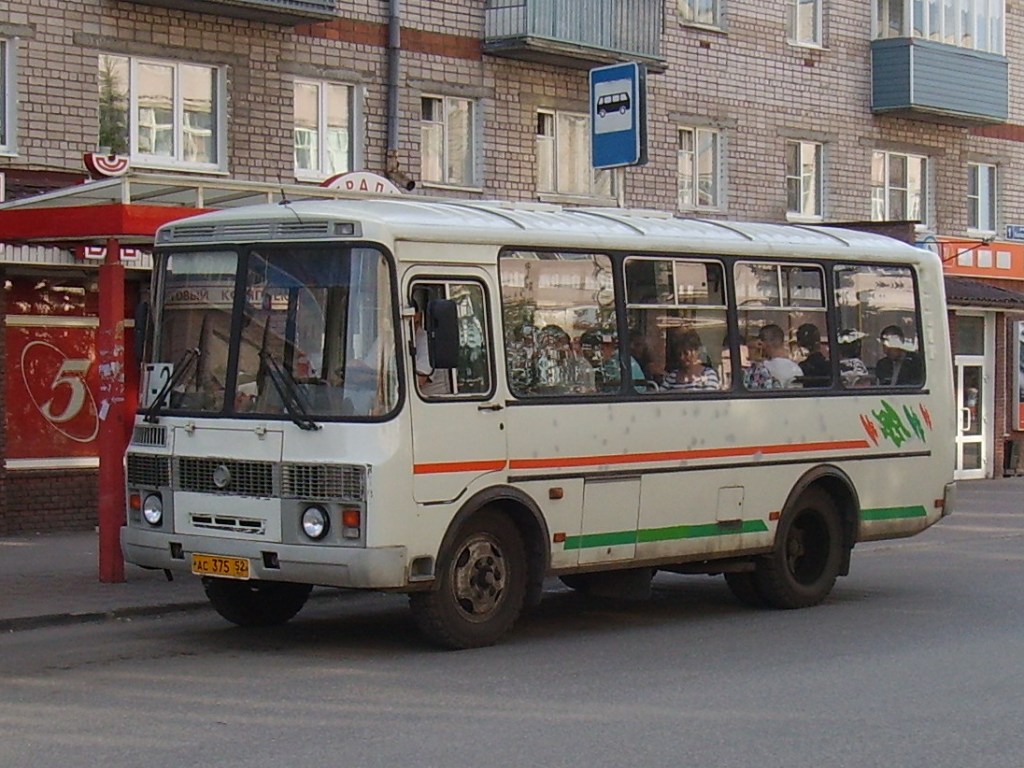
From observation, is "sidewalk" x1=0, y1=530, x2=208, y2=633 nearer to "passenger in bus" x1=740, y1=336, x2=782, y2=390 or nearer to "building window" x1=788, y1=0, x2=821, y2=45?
"passenger in bus" x1=740, y1=336, x2=782, y2=390

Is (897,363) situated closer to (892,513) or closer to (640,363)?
(892,513)

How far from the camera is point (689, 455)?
1291cm

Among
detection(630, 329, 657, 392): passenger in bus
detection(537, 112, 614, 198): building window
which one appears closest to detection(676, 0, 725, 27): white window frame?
detection(537, 112, 614, 198): building window

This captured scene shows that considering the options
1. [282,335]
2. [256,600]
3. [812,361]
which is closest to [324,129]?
[812,361]

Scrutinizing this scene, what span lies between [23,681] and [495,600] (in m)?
2.89

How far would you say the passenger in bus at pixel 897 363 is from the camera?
14.7 m

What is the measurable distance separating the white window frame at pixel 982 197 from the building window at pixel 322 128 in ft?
45.5

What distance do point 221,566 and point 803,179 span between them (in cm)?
1962

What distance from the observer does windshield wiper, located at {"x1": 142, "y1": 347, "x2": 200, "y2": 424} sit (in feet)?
38.5

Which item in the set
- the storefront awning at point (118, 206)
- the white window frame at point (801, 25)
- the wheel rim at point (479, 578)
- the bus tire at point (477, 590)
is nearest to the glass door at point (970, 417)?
the white window frame at point (801, 25)

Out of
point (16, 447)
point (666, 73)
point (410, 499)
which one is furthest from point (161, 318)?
point (666, 73)

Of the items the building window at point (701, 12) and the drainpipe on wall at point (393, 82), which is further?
the building window at point (701, 12)

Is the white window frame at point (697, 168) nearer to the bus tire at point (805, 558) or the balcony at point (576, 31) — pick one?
the balcony at point (576, 31)

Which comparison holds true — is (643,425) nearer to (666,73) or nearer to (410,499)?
(410,499)
